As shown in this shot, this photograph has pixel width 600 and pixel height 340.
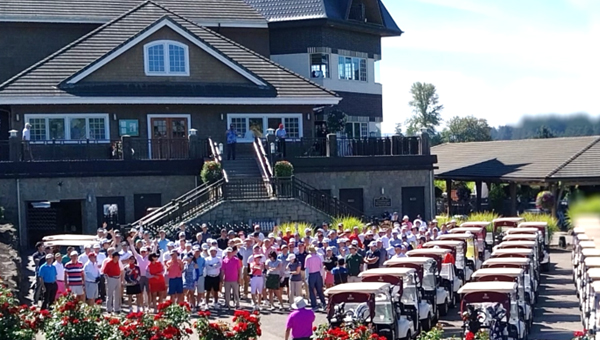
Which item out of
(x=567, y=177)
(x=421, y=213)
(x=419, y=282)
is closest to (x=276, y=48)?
(x=421, y=213)

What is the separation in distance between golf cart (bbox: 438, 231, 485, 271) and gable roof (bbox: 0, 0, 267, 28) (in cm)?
2156

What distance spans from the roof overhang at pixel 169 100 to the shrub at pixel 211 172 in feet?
14.0

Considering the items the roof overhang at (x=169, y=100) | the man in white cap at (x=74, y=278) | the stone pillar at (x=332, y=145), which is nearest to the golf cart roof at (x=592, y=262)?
the man in white cap at (x=74, y=278)

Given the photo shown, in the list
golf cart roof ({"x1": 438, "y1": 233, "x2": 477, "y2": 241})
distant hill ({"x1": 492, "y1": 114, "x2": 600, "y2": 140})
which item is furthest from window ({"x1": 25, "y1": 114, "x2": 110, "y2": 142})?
distant hill ({"x1": 492, "y1": 114, "x2": 600, "y2": 140})

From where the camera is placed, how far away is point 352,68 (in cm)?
4809

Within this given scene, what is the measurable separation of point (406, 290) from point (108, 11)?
29.2 metres

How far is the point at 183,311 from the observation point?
14453 millimetres

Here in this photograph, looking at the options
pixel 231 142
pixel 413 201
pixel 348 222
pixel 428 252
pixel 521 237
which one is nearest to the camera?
pixel 428 252

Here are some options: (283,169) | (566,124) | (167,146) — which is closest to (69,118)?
(167,146)

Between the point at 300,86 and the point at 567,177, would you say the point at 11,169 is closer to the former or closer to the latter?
the point at 300,86

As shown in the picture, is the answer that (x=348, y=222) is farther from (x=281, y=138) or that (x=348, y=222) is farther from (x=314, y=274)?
(x=314, y=274)

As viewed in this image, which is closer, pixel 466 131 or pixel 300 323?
pixel 300 323

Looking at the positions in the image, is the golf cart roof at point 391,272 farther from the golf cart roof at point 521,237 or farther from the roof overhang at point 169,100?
the roof overhang at point 169,100

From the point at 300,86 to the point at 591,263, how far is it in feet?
73.1
